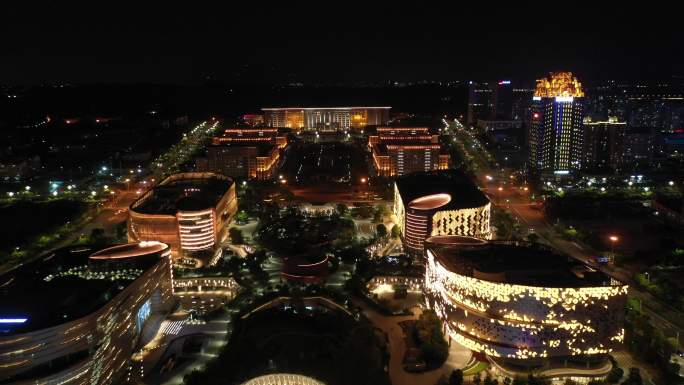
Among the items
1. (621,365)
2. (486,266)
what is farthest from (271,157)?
(621,365)

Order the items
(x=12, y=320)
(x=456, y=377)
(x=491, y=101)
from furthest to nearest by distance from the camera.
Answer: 1. (x=491, y=101)
2. (x=456, y=377)
3. (x=12, y=320)

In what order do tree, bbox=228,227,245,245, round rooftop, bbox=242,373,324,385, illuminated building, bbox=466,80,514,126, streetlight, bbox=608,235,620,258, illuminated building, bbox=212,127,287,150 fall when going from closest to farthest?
round rooftop, bbox=242,373,324,385 → streetlight, bbox=608,235,620,258 → tree, bbox=228,227,245,245 → illuminated building, bbox=212,127,287,150 → illuminated building, bbox=466,80,514,126

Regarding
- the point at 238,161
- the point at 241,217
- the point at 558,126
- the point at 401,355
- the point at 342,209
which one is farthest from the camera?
the point at 238,161

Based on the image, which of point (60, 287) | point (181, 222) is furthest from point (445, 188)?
point (60, 287)

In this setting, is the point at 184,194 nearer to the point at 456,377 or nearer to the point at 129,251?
the point at 129,251

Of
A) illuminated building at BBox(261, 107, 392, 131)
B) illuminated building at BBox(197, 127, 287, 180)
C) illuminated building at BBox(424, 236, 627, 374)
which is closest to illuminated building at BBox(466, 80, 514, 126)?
illuminated building at BBox(261, 107, 392, 131)

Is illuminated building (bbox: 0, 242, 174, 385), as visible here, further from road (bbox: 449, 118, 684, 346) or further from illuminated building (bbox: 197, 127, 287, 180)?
illuminated building (bbox: 197, 127, 287, 180)

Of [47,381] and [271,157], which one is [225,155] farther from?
[47,381]

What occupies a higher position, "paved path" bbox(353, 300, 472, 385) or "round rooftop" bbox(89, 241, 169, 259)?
"round rooftop" bbox(89, 241, 169, 259)
